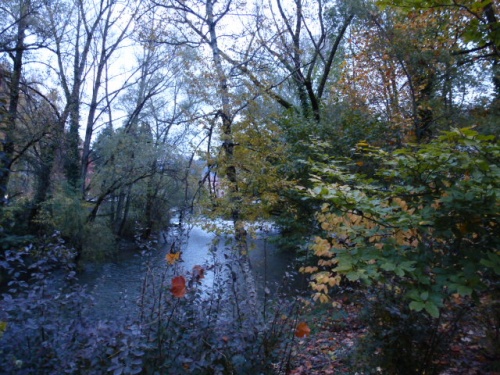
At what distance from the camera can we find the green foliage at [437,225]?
73.5 inches

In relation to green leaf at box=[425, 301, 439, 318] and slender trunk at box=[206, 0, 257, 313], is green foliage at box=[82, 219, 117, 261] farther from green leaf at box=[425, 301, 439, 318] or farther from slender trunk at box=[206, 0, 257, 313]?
green leaf at box=[425, 301, 439, 318]

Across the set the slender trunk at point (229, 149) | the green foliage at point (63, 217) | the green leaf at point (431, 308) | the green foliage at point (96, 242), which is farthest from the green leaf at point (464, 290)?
the green foliage at point (96, 242)

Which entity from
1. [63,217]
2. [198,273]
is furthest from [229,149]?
[63,217]

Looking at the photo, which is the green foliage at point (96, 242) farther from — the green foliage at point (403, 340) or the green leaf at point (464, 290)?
the green leaf at point (464, 290)

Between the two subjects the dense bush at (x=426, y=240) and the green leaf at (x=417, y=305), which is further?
the dense bush at (x=426, y=240)

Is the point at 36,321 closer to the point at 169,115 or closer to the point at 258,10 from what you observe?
the point at 258,10

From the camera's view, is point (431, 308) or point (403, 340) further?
point (403, 340)

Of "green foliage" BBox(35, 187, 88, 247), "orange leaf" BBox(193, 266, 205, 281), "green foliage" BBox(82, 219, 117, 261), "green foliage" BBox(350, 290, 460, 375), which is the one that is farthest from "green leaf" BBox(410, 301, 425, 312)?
"green foliage" BBox(82, 219, 117, 261)

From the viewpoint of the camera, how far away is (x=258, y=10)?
9.80 metres

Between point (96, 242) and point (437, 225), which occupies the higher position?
point (437, 225)

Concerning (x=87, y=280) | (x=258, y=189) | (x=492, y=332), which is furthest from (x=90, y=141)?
(x=492, y=332)

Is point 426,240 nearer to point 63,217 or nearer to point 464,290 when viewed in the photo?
point 464,290

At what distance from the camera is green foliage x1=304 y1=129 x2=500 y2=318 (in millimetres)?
1868

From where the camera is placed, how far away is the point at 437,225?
2.05 metres
